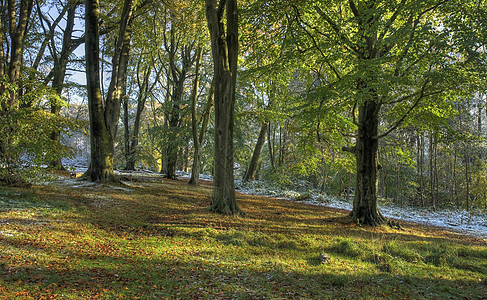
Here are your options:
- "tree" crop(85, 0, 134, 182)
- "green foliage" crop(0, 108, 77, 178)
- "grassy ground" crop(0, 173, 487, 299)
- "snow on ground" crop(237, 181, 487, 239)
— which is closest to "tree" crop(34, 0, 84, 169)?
"tree" crop(85, 0, 134, 182)

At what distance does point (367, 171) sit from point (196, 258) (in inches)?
272

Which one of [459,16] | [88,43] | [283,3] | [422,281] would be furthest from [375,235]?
[88,43]

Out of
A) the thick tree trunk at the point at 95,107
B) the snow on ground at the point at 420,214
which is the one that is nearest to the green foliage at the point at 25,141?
the thick tree trunk at the point at 95,107

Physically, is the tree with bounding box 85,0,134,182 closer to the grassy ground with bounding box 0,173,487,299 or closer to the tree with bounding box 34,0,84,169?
the grassy ground with bounding box 0,173,487,299

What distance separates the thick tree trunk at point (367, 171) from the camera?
909 cm

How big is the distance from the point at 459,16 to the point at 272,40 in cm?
534

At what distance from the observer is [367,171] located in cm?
924

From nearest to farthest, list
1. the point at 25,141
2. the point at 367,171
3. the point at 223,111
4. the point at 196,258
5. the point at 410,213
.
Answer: the point at 196,258
the point at 25,141
the point at 223,111
the point at 367,171
the point at 410,213

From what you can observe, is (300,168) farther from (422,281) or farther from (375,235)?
(422,281)

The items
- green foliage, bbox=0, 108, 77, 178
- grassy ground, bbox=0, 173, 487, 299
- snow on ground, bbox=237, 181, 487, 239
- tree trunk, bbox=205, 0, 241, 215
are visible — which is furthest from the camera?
snow on ground, bbox=237, 181, 487, 239

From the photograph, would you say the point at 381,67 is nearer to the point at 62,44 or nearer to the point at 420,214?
the point at 420,214

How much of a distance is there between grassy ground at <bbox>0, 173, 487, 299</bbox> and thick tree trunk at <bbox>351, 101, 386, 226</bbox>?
1.08m

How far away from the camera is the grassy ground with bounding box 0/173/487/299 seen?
3455mm

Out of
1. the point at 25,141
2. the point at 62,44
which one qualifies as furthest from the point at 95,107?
the point at 62,44
